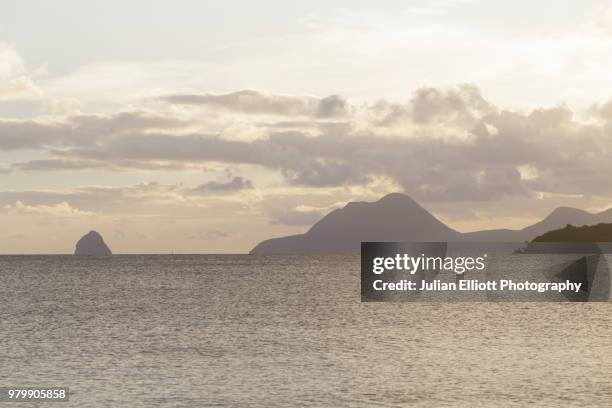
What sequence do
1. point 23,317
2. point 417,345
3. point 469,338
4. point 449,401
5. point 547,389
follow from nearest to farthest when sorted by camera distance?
point 449,401 < point 547,389 < point 417,345 < point 469,338 < point 23,317

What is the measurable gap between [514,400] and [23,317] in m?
72.1

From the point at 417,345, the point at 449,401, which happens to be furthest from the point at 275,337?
the point at 449,401

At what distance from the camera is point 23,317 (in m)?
103

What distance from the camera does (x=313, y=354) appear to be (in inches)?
2618

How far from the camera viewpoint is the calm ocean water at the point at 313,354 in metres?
49.6

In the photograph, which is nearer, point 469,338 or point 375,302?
point 469,338

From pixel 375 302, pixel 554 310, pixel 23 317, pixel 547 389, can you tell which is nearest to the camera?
pixel 547 389

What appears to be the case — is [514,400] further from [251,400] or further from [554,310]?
[554,310]

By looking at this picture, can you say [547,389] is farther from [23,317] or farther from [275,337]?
[23,317]

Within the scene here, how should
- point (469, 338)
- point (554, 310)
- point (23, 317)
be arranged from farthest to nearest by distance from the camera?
point (554, 310) < point (23, 317) < point (469, 338)

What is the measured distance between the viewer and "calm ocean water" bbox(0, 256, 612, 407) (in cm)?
4959

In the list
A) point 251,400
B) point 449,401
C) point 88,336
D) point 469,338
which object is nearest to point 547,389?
point 449,401

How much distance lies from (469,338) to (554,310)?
3879 cm

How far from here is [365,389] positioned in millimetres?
51312
